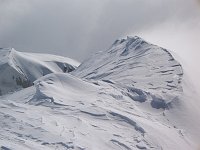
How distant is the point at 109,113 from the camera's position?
41.7 m

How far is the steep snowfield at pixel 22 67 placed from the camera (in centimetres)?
18150

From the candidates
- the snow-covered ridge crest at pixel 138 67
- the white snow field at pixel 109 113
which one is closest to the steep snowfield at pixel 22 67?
the snow-covered ridge crest at pixel 138 67

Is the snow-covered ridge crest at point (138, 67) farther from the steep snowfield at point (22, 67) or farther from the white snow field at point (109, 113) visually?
the steep snowfield at point (22, 67)

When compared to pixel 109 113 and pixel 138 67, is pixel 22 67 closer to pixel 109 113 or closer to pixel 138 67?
pixel 138 67

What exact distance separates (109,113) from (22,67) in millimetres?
147926

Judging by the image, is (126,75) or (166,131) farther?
(126,75)

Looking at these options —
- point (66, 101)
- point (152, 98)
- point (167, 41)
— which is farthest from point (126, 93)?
point (167, 41)

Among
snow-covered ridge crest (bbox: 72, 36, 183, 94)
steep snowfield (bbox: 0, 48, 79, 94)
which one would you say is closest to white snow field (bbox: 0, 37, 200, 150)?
snow-covered ridge crest (bbox: 72, 36, 183, 94)

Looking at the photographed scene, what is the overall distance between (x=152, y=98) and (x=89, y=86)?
6146 mm

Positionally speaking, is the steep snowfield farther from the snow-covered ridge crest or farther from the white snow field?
the white snow field

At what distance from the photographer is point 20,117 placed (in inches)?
1494

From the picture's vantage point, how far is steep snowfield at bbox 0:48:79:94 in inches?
7146

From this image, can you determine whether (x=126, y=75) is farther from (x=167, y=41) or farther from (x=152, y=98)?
(x=167, y=41)

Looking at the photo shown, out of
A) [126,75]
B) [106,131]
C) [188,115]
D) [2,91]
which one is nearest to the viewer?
[106,131]
